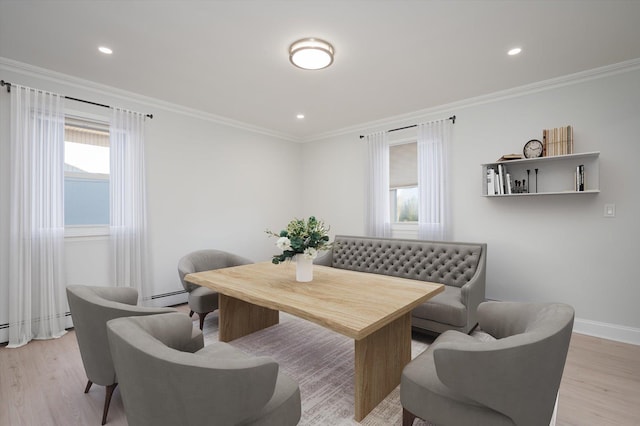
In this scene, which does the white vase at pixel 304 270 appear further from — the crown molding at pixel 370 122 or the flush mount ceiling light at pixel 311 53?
the crown molding at pixel 370 122

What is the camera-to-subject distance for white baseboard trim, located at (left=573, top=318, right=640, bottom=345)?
2.96 meters

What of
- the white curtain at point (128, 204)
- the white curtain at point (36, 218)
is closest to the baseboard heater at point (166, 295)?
the white curtain at point (128, 204)

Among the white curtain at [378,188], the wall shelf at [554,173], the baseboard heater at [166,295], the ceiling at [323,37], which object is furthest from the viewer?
the white curtain at [378,188]

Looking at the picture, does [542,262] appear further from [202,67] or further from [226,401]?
[202,67]

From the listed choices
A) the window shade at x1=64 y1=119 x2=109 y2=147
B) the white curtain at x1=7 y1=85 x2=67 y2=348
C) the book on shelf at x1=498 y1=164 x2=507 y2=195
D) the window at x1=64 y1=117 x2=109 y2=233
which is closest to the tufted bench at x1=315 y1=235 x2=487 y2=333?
the book on shelf at x1=498 y1=164 x2=507 y2=195

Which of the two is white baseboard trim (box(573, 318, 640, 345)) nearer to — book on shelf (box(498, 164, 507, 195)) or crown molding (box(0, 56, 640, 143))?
book on shelf (box(498, 164, 507, 195))

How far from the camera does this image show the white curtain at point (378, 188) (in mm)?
4719

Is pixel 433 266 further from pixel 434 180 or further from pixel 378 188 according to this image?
pixel 378 188

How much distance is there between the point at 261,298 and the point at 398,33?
Answer: 237 cm

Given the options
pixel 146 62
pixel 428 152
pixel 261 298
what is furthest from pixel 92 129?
pixel 428 152

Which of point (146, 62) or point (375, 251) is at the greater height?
point (146, 62)

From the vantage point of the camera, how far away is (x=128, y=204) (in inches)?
143

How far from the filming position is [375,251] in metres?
4.15

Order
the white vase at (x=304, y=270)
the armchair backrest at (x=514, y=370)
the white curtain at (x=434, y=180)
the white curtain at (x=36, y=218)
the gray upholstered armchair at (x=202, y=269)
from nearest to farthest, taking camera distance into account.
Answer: the armchair backrest at (x=514, y=370), the white vase at (x=304, y=270), the white curtain at (x=36, y=218), the gray upholstered armchair at (x=202, y=269), the white curtain at (x=434, y=180)
